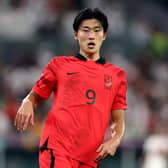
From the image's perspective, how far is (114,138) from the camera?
6.42 metres

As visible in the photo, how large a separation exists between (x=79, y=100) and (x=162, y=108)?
8.28 m

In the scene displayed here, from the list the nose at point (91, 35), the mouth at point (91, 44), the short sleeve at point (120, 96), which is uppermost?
the nose at point (91, 35)

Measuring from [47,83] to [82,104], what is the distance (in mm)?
380

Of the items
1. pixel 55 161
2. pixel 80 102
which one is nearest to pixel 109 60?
pixel 80 102

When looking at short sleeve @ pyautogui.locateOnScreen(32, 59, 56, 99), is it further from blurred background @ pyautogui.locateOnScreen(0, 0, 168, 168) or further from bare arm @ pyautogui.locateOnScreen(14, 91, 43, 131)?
blurred background @ pyautogui.locateOnScreen(0, 0, 168, 168)

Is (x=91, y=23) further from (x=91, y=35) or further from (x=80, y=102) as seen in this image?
(x=80, y=102)

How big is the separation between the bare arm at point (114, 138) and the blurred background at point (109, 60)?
587 cm

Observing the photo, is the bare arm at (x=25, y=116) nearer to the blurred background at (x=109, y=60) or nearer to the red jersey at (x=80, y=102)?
the red jersey at (x=80, y=102)

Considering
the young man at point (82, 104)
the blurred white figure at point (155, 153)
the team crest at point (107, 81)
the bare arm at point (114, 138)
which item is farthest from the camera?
the blurred white figure at point (155, 153)

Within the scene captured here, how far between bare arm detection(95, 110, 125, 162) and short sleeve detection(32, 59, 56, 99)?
23.2 inches

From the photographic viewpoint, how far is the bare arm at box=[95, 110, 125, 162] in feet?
20.3

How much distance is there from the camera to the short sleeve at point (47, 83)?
6531 mm

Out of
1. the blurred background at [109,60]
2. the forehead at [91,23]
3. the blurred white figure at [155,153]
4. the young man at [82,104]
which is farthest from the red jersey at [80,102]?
the blurred white figure at [155,153]

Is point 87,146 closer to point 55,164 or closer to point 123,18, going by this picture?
point 55,164
